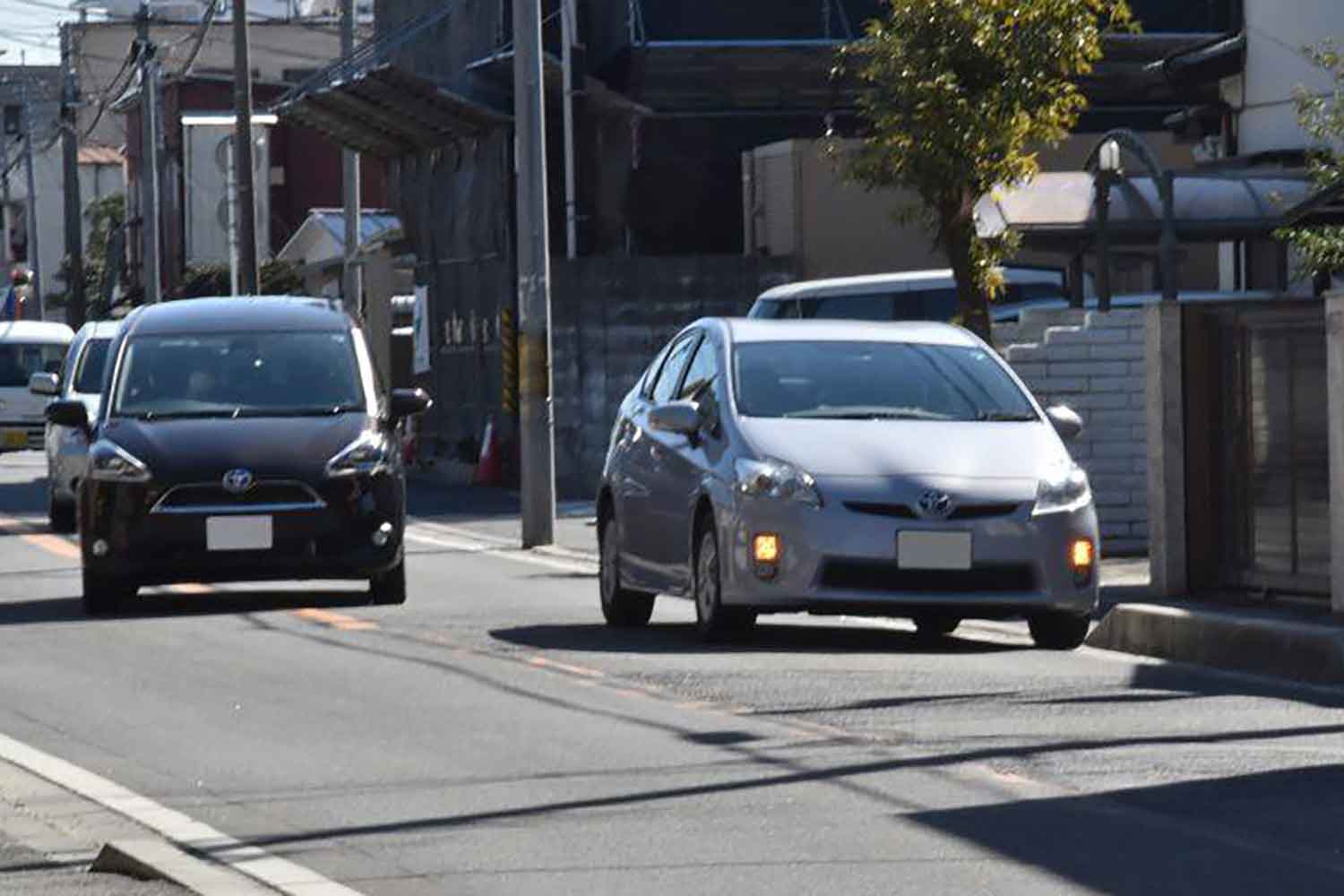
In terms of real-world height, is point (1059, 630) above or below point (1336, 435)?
below

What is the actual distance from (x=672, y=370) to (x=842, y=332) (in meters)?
1.17

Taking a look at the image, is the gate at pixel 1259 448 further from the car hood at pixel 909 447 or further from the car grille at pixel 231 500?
the car grille at pixel 231 500

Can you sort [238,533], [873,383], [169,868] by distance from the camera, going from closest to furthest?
1. [169,868]
2. [873,383]
3. [238,533]

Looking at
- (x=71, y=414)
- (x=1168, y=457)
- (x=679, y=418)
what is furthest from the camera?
(x=71, y=414)

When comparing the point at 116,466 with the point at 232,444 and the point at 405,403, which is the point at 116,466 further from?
the point at 405,403

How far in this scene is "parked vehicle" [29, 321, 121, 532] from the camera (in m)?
27.2

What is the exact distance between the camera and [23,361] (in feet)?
178

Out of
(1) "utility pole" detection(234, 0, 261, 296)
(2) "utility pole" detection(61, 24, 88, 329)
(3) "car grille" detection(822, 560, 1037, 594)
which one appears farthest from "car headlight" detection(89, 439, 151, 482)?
(2) "utility pole" detection(61, 24, 88, 329)

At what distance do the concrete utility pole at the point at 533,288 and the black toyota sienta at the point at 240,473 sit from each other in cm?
722

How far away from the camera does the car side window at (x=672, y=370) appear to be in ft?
58.4

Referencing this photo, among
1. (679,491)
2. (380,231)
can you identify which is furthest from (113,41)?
(679,491)

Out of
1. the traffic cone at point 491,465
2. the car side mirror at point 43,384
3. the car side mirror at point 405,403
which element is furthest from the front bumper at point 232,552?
the traffic cone at point 491,465

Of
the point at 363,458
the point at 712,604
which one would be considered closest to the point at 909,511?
the point at 712,604

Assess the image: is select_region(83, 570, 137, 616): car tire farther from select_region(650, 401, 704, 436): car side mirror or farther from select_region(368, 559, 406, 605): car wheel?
select_region(650, 401, 704, 436): car side mirror
